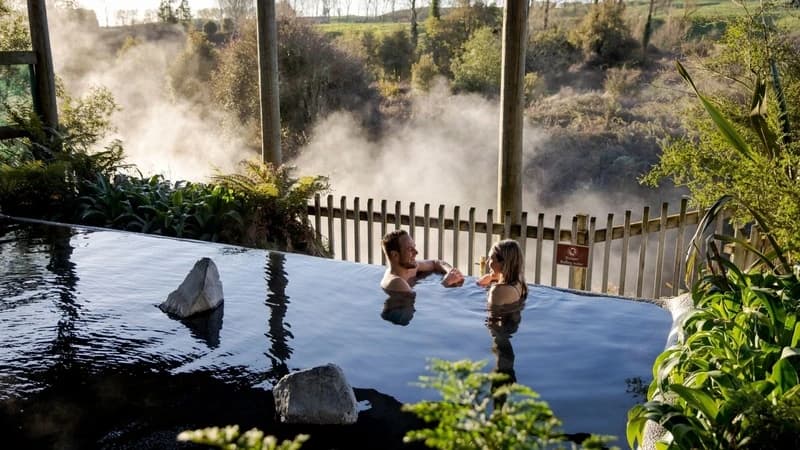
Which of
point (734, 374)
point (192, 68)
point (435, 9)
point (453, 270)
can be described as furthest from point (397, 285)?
point (435, 9)

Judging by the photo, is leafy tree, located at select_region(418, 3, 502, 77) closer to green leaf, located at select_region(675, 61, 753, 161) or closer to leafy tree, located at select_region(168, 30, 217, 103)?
leafy tree, located at select_region(168, 30, 217, 103)

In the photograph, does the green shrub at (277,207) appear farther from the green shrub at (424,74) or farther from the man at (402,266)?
the green shrub at (424,74)

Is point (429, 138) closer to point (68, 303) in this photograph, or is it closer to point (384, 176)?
point (384, 176)

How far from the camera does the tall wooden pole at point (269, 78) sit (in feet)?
24.1

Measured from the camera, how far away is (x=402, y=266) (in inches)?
218

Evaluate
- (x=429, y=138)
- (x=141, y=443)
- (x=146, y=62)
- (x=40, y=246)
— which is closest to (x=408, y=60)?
(x=429, y=138)

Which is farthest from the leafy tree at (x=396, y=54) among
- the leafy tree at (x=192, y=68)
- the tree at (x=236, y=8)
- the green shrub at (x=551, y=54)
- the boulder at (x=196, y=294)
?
the boulder at (x=196, y=294)

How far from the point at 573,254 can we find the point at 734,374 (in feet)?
9.92

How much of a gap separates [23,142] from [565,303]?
267 inches

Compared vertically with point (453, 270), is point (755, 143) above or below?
above

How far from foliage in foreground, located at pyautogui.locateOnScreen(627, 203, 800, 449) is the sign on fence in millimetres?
1948

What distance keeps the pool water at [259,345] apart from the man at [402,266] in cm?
11

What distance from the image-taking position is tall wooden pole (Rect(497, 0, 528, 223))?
Result: 6043mm

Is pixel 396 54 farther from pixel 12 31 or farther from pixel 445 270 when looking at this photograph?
pixel 445 270
